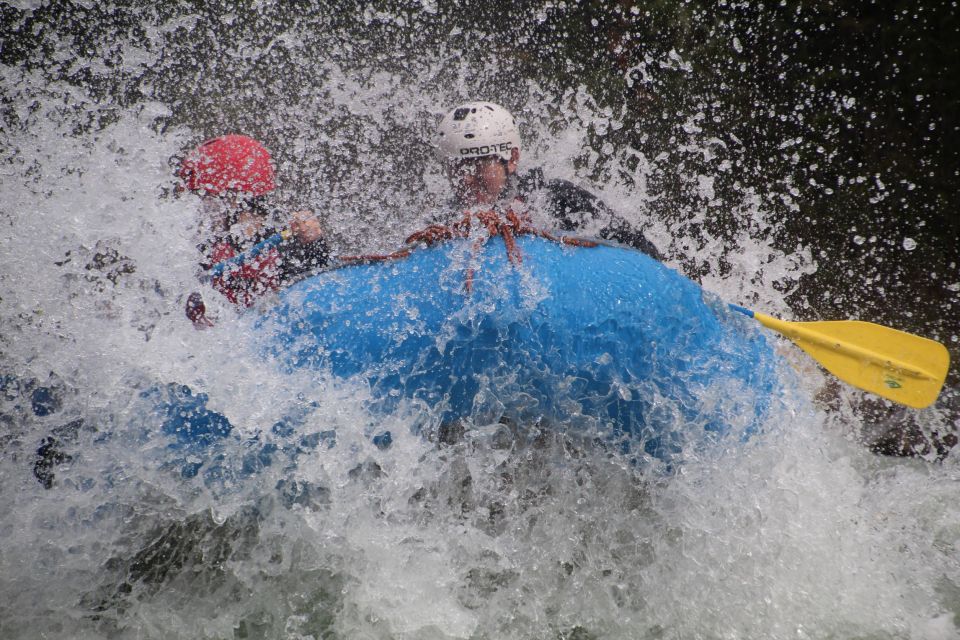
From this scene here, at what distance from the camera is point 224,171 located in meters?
2.83

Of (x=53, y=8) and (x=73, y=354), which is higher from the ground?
(x=53, y=8)

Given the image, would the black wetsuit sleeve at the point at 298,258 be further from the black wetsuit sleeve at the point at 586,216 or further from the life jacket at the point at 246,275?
the black wetsuit sleeve at the point at 586,216

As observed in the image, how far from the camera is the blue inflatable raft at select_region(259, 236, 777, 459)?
187 centimetres

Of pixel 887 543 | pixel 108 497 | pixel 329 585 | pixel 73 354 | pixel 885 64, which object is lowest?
pixel 887 543

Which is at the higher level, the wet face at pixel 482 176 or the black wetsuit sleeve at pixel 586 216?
the wet face at pixel 482 176

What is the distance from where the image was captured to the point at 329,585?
1.82 metres

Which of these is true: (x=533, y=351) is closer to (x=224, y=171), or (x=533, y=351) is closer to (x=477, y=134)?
(x=477, y=134)

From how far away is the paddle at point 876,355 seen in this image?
7.30 feet

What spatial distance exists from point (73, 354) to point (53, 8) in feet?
11.9

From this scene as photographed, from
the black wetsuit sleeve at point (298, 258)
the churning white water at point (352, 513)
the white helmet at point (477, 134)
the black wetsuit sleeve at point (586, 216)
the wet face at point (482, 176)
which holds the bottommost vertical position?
the churning white water at point (352, 513)

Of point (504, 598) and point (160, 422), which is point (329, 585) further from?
point (160, 422)

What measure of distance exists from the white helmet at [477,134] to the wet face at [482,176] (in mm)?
27

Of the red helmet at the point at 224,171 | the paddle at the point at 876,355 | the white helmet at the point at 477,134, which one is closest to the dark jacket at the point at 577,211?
the white helmet at the point at 477,134

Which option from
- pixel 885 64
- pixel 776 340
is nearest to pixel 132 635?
pixel 776 340
